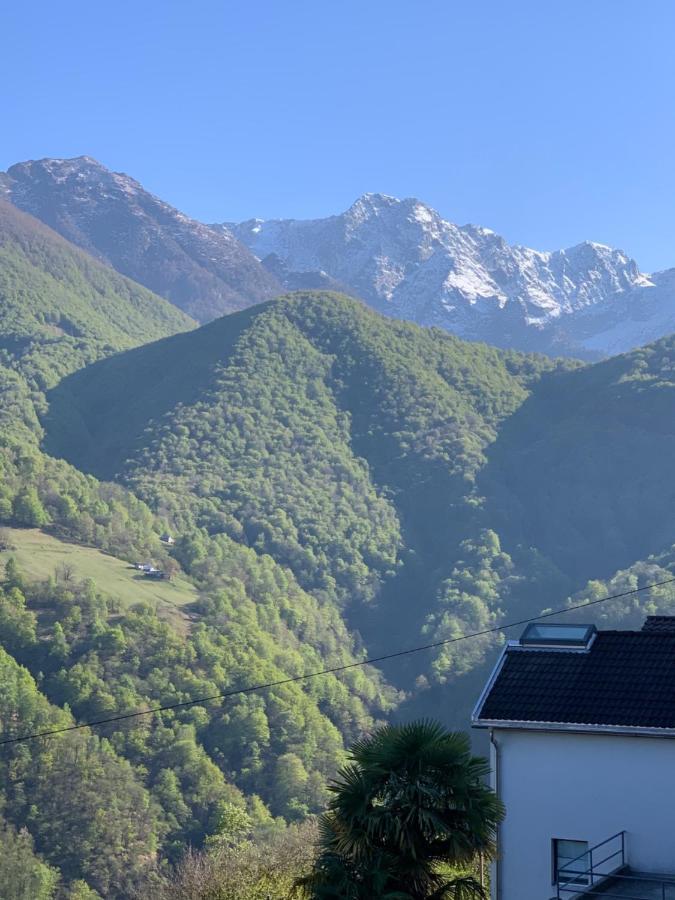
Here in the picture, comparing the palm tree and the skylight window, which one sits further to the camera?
the skylight window

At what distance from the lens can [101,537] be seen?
12938 cm

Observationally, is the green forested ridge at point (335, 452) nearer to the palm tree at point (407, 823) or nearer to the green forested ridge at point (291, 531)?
the green forested ridge at point (291, 531)

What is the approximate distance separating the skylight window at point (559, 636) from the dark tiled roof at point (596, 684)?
0.47 ft

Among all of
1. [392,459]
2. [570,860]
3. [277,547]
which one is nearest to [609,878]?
[570,860]

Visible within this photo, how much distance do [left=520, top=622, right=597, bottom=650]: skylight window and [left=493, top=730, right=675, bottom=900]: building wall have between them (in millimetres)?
1759

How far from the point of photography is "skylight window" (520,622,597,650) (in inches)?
736

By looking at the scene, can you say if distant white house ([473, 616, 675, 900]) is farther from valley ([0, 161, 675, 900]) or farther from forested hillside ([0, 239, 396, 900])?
forested hillside ([0, 239, 396, 900])

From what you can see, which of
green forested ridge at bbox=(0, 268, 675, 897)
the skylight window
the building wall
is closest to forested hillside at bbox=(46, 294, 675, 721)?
green forested ridge at bbox=(0, 268, 675, 897)

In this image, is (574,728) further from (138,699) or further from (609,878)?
(138,699)

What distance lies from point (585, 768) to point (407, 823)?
149 inches

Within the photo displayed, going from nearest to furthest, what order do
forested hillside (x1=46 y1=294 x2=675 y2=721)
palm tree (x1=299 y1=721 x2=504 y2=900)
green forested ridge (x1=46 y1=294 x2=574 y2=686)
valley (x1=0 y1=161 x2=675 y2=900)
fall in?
palm tree (x1=299 y1=721 x2=504 y2=900), valley (x1=0 y1=161 x2=675 y2=900), green forested ridge (x1=46 y1=294 x2=574 y2=686), forested hillside (x1=46 y1=294 x2=675 y2=721)

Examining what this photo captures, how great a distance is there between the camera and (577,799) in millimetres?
17156

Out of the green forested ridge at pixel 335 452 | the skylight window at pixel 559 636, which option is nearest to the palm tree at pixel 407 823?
the skylight window at pixel 559 636

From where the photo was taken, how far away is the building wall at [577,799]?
54.7ft
